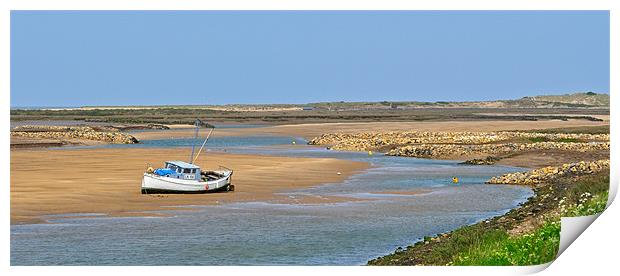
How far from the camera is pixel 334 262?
743 inches

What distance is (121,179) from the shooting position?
1404 inches

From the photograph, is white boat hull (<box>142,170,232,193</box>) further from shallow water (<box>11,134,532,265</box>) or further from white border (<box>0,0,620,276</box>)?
white border (<box>0,0,620,276</box>)

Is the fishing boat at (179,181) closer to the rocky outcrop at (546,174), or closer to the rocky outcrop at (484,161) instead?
the rocky outcrop at (546,174)

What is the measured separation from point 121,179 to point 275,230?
1416cm

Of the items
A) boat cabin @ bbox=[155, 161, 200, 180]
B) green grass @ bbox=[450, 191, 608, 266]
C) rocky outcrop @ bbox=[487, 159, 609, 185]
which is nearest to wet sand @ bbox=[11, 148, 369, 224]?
boat cabin @ bbox=[155, 161, 200, 180]

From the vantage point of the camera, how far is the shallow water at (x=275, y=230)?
64.3ft

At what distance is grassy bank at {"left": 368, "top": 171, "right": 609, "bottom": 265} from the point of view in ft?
49.1

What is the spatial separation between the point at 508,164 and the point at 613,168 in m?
30.5

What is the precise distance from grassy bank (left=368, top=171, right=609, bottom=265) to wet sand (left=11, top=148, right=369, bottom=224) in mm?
8817

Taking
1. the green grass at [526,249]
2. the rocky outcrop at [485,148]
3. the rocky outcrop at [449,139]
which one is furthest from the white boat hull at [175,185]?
the rocky outcrop at [449,139]

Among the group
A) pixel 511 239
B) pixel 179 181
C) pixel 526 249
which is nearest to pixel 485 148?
pixel 179 181
